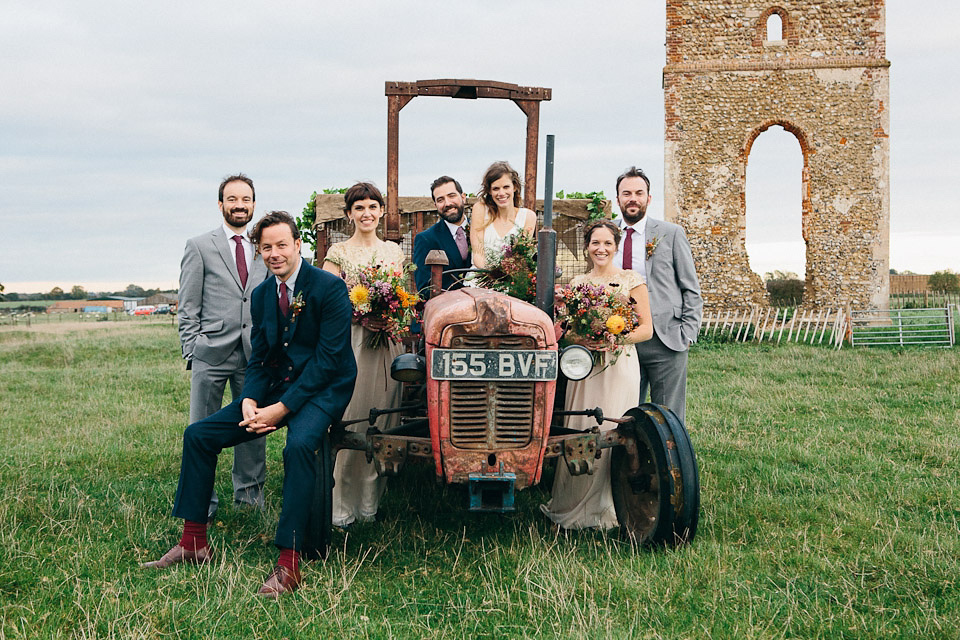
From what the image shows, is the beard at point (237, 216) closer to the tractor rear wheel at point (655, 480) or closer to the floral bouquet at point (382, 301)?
the floral bouquet at point (382, 301)

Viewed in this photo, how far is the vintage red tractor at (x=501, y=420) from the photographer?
384 cm


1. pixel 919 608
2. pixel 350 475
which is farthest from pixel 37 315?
pixel 919 608

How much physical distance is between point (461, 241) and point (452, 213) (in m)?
0.21

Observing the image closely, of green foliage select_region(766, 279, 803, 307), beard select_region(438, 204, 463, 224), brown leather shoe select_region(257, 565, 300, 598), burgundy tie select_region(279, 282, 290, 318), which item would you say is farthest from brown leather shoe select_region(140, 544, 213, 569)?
green foliage select_region(766, 279, 803, 307)

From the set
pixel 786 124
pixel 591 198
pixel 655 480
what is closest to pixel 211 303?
pixel 655 480

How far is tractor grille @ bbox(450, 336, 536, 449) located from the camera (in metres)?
3.86

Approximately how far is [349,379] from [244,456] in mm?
1618

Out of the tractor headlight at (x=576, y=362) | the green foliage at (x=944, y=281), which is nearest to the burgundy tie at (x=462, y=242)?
the tractor headlight at (x=576, y=362)

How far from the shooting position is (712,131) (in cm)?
1909

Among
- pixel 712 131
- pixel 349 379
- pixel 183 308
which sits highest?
pixel 712 131

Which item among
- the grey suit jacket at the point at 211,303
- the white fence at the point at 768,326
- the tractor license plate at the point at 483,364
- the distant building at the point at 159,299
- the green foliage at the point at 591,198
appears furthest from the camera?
the distant building at the point at 159,299

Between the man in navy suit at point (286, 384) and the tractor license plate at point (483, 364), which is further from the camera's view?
the man in navy suit at point (286, 384)

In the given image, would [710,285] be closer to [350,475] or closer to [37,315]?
[350,475]

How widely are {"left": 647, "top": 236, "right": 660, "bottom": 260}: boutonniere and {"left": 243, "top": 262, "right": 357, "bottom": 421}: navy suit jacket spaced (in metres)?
2.17
